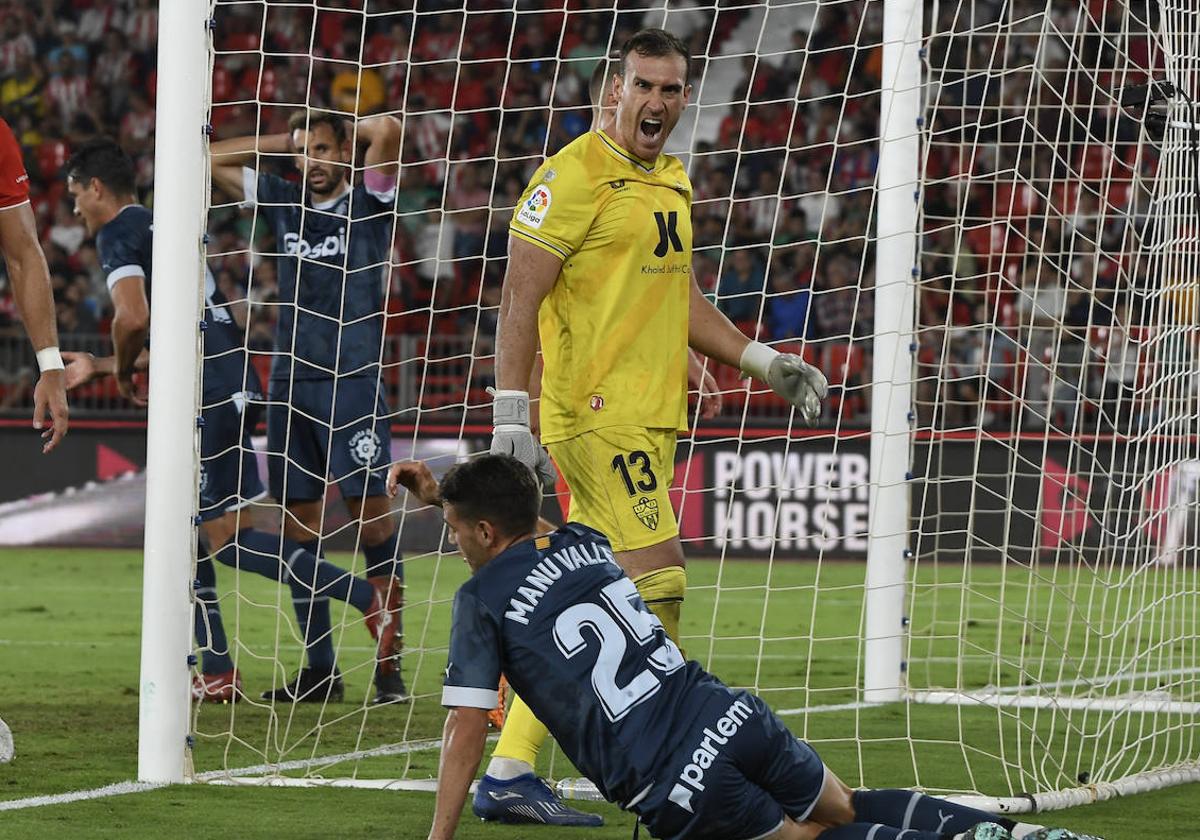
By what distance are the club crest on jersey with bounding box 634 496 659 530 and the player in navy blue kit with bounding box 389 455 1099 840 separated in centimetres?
74

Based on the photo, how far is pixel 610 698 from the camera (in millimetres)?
3727

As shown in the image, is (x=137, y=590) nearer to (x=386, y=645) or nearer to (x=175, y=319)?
(x=386, y=645)

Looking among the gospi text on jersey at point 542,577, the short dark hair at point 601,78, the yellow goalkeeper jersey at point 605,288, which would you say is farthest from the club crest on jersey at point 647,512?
the short dark hair at point 601,78

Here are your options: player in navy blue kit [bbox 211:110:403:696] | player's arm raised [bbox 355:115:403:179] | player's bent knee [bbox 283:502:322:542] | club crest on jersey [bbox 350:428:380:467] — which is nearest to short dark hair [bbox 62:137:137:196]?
player in navy blue kit [bbox 211:110:403:696]

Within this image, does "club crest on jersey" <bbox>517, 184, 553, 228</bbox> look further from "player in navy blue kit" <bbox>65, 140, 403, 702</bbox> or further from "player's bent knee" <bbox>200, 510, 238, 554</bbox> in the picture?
"player's bent knee" <bbox>200, 510, 238, 554</bbox>

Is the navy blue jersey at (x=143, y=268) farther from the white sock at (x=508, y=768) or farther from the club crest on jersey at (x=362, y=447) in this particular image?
the white sock at (x=508, y=768)

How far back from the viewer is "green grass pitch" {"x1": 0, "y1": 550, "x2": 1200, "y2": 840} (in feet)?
15.6

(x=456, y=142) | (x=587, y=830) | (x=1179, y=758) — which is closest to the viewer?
(x=587, y=830)

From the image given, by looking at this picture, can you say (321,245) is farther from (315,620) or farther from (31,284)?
(31,284)

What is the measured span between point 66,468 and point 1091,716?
31.8ft

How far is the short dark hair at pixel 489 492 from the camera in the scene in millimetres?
3797

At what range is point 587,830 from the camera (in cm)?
465

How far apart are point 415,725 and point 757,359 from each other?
2.20m

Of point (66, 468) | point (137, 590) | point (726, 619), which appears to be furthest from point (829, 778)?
point (66, 468)
